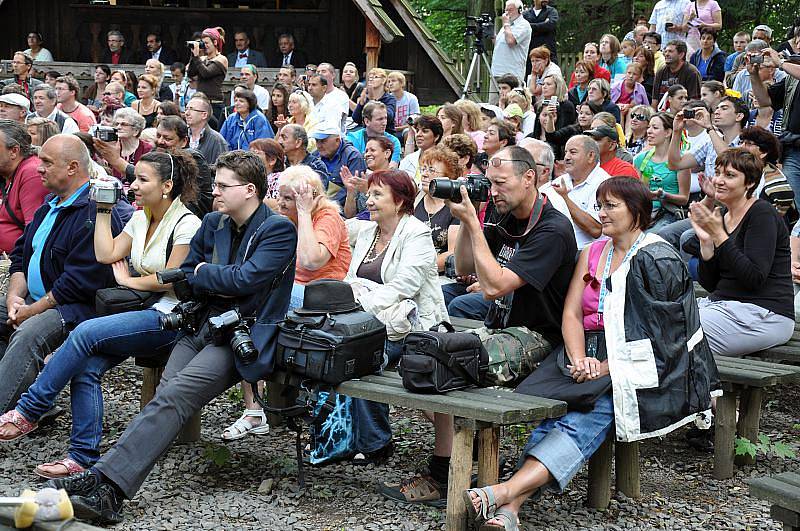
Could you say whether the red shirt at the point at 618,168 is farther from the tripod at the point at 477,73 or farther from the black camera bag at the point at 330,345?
the tripod at the point at 477,73

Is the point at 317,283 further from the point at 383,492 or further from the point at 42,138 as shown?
the point at 42,138

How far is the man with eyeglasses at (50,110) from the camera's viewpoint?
11.3m

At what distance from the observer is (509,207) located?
4.89m

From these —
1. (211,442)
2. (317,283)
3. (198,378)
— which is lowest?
(211,442)

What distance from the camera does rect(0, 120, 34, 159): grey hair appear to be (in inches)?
262

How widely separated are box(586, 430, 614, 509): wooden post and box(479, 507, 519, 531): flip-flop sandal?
68 cm

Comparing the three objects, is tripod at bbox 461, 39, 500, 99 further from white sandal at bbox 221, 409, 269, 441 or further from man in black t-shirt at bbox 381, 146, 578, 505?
man in black t-shirt at bbox 381, 146, 578, 505

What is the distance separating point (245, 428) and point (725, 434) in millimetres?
2618

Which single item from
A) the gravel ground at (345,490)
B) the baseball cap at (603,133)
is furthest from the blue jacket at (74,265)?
the baseball cap at (603,133)

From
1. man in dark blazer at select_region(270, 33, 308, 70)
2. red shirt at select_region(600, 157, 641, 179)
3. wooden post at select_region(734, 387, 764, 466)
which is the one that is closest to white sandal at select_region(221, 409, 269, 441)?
wooden post at select_region(734, 387, 764, 466)

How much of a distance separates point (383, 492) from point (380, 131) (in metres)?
5.53

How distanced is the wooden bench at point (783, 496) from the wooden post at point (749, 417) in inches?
60.0

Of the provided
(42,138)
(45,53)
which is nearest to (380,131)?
(42,138)

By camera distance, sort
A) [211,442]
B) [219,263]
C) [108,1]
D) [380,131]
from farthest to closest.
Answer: [108,1]
[380,131]
[211,442]
[219,263]
